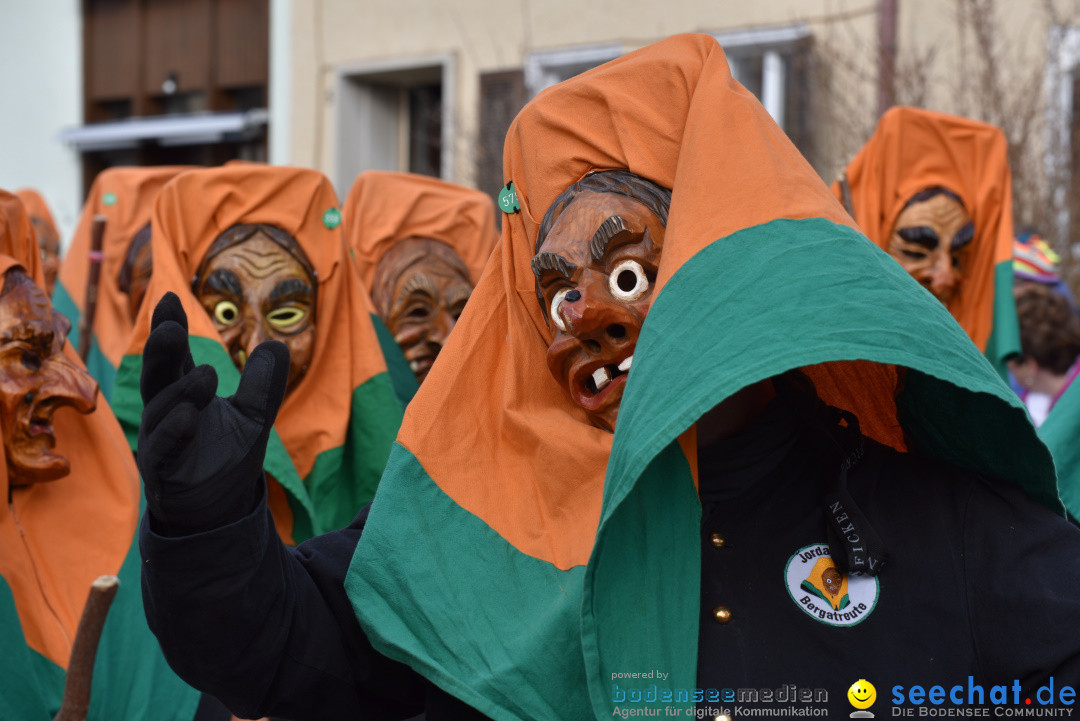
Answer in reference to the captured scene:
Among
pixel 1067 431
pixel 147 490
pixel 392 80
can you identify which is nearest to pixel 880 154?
pixel 1067 431

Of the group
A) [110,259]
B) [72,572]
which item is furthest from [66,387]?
[110,259]

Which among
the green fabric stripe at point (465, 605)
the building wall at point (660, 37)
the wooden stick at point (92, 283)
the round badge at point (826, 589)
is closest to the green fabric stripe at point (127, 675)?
the green fabric stripe at point (465, 605)

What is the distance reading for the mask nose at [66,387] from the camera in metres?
2.74

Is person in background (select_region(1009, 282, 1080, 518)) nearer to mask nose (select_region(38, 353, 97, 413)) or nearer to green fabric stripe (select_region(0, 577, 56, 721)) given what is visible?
mask nose (select_region(38, 353, 97, 413))

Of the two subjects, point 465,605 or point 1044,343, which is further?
point 1044,343

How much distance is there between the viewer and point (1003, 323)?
13.6 ft

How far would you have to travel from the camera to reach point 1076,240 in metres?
6.85

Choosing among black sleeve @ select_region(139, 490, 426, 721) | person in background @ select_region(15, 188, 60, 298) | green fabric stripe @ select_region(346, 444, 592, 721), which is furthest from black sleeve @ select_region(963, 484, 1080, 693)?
person in background @ select_region(15, 188, 60, 298)

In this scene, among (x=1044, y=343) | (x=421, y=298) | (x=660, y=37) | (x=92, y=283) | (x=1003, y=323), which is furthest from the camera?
(x=660, y=37)

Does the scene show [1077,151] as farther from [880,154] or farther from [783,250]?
[783,250]

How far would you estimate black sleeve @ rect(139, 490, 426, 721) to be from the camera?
5.25 feet

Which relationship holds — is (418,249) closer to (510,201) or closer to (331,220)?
(331,220)

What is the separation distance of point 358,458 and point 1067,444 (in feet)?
6.35

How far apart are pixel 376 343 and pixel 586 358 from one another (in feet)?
6.45
